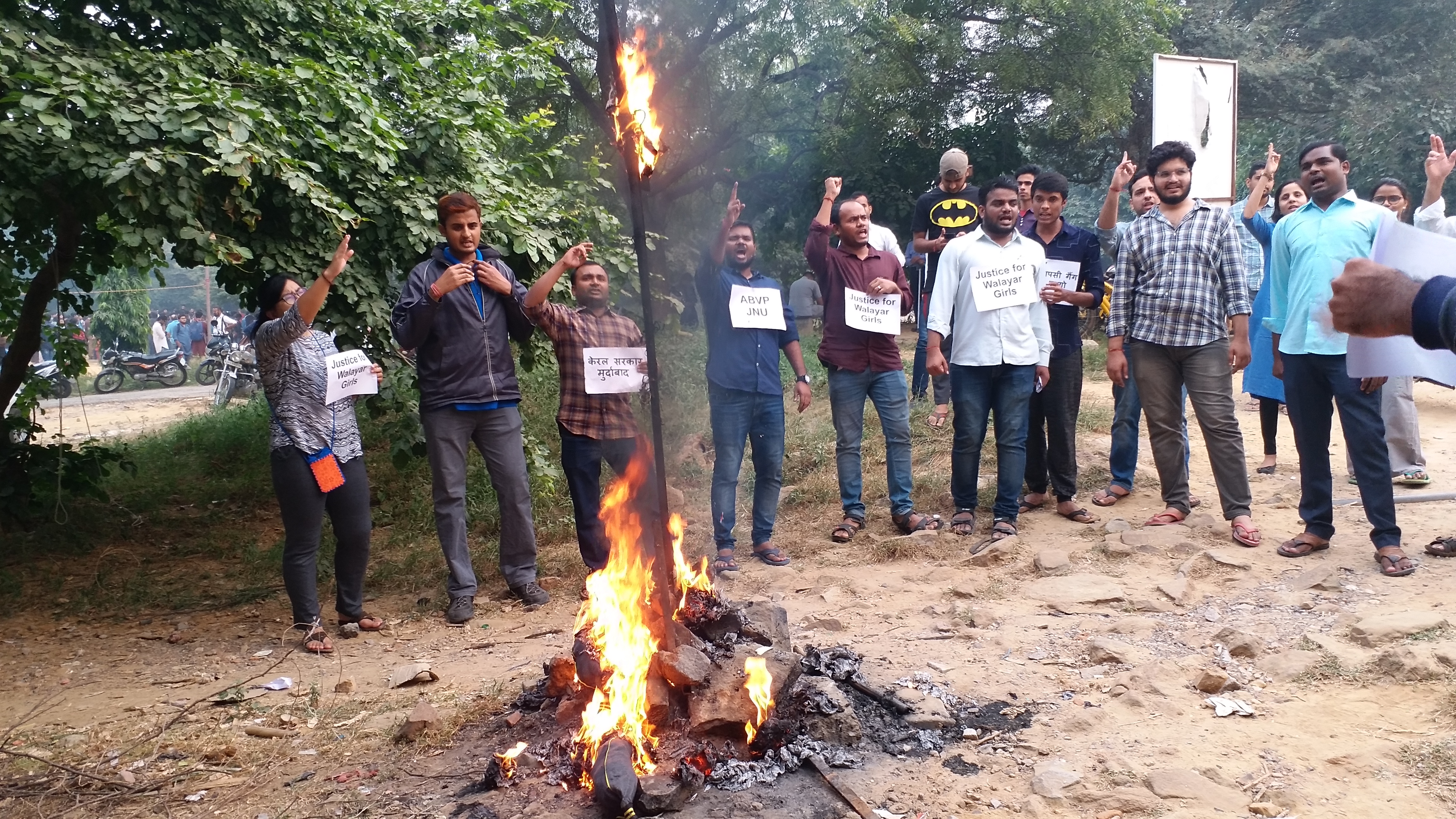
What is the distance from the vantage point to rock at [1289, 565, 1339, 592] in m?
5.09

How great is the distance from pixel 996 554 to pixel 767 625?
7.25 feet

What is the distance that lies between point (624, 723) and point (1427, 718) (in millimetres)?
2810

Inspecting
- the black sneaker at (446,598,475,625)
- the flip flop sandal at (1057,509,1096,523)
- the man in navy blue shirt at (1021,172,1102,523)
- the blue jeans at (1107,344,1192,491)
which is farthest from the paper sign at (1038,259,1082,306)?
the black sneaker at (446,598,475,625)

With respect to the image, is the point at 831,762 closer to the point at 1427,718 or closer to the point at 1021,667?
the point at 1021,667

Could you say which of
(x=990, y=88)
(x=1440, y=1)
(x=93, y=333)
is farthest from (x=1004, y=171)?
(x=93, y=333)

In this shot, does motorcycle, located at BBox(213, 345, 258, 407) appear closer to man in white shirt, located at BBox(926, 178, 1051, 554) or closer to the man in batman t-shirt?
the man in batman t-shirt

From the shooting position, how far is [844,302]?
21.0 feet

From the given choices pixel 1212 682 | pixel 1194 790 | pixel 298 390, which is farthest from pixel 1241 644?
pixel 298 390

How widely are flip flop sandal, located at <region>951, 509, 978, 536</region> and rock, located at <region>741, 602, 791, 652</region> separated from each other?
7.70ft

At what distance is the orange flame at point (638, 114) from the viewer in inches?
142

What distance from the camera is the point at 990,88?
18469 millimetres

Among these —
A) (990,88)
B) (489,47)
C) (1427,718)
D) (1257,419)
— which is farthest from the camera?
(990,88)

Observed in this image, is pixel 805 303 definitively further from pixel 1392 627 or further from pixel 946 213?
pixel 1392 627

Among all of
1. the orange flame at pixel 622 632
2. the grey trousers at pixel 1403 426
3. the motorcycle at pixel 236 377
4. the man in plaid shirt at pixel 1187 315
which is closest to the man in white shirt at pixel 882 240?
the man in plaid shirt at pixel 1187 315
